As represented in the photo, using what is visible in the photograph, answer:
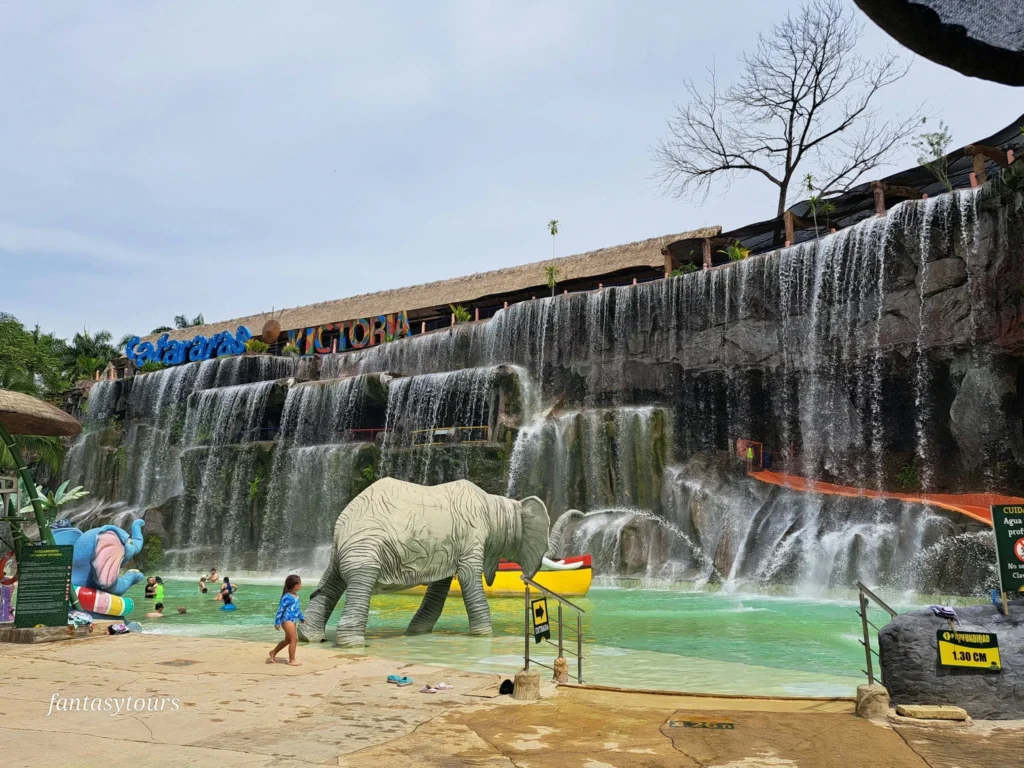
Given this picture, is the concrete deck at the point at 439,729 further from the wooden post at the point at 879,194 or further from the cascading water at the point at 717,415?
the wooden post at the point at 879,194

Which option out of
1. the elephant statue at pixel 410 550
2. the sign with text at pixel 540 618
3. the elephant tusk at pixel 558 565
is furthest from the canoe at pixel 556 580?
the sign with text at pixel 540 618

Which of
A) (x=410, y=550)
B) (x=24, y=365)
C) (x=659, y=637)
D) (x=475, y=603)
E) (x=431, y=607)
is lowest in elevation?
(x=659, y=637)

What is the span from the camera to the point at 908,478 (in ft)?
79.4

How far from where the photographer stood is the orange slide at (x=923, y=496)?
1780cm

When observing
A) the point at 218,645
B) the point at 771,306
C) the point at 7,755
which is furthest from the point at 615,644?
the point at 771,306

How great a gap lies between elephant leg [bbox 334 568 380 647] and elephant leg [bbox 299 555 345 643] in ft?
Result: 1.51

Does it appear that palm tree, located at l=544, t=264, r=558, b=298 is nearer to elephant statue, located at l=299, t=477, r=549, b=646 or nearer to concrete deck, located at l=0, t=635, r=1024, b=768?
elephant statue, located at l=299, t=477, r=549, b=646

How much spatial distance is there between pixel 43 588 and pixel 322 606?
3.44 metres

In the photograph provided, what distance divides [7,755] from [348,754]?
1906 mm

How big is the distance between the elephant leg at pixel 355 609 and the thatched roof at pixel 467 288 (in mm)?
26815

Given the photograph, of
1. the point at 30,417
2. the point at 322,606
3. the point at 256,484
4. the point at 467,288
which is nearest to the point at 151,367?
the point at 467,288

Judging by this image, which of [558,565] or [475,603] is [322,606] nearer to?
[475,603]

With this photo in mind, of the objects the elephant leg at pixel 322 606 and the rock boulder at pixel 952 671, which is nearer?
the rock boulder at pixel 952 671

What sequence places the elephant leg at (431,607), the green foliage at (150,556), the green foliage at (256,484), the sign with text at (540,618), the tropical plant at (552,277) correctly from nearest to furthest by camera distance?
the sign with text at (540,618) → the elephant leg at (431,607) → the green foliage at (150,556) → the green foliage at (256,484) → the tropical plant at (552,277)
